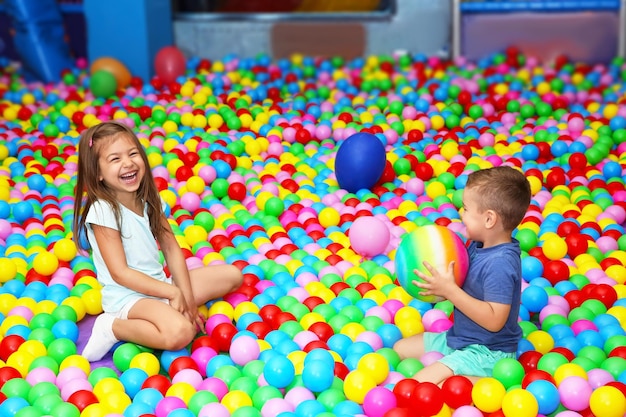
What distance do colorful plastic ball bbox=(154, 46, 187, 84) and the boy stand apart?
138 inches

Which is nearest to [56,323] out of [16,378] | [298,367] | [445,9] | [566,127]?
[16,378]

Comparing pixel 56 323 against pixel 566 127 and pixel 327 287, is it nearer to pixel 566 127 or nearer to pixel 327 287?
pixel 327 287

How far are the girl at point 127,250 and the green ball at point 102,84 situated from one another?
272cm

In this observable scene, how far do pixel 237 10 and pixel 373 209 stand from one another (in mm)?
3126

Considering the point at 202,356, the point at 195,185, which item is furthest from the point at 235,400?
the point at 195,185

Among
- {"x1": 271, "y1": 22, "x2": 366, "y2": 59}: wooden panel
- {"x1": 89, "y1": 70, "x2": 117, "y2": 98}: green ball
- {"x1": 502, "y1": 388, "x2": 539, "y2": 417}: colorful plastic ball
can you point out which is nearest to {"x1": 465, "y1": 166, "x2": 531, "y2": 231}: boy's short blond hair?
{"x1": 502, "y1": 388, "x2": 539, "y2": 417}: colorful plastic ball

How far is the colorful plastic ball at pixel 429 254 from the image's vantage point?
2.09 metres

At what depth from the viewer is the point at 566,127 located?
4.21m

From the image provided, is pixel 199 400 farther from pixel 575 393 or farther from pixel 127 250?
pixel 575 393

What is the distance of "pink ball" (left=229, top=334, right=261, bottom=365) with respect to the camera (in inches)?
87.7

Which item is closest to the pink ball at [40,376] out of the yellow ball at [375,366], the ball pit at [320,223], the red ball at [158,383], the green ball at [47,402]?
the ball pit at [320,223]

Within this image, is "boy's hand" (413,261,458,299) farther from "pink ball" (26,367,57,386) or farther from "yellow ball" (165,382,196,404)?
"pink ball" (26,367,57,386)

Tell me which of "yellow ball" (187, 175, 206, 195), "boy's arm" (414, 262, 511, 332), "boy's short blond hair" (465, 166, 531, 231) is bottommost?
"yellow ball" (187, 175, 206, 195)

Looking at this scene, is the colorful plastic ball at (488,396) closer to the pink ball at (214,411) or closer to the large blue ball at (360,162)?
the pink ball at (214,411)
